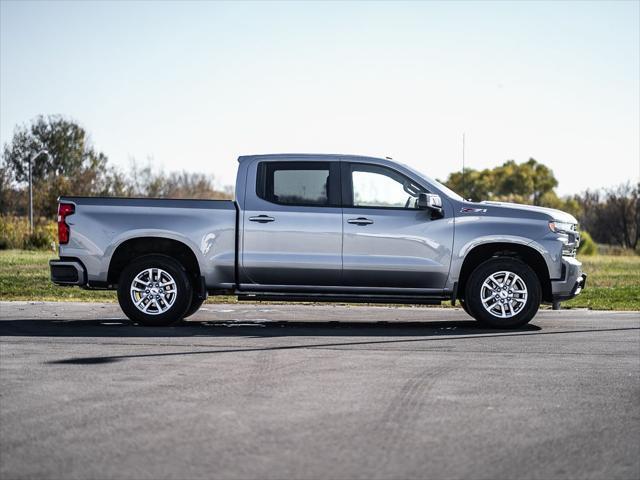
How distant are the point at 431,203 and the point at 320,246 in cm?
142

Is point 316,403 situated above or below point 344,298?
below

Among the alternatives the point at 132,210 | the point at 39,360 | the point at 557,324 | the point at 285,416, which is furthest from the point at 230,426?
the point at 557,324

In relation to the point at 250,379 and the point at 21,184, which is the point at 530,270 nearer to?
the point at 250,379

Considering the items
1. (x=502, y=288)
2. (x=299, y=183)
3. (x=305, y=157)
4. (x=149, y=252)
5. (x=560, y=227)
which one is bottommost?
(x=502, y=288)

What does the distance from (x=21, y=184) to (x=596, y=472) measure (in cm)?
4813

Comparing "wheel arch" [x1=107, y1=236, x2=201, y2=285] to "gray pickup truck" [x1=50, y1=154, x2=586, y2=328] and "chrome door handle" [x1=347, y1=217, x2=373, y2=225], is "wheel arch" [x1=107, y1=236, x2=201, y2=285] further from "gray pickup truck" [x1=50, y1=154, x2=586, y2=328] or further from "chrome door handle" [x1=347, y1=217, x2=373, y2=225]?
"chrome door handle" [x1=347, y1=217, x2=373, y2=225]

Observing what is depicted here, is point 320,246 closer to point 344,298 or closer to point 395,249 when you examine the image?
point 344,298

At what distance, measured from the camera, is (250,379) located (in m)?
7.94

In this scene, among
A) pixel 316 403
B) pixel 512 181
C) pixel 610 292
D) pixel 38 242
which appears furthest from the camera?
pixel 512 181

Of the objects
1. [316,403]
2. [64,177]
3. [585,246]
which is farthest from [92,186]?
[316,403]

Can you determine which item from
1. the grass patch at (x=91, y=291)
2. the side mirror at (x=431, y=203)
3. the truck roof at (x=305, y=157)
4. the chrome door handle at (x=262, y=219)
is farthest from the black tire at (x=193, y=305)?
the grass patch at (x=91, y=291)

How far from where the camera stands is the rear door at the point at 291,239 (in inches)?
468

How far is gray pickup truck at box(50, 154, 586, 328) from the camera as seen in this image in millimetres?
11906

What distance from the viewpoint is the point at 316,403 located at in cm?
700
